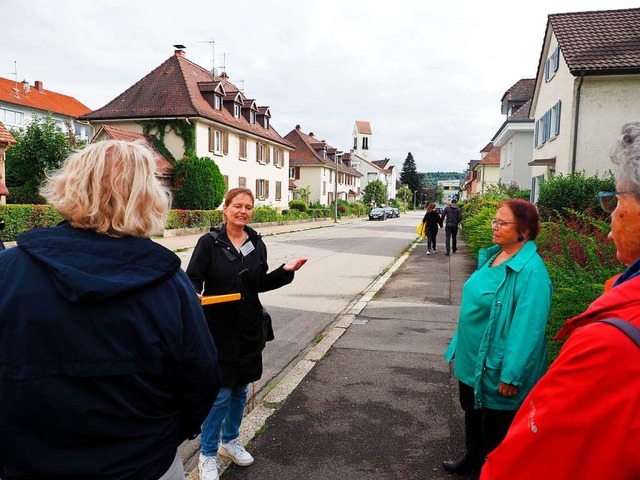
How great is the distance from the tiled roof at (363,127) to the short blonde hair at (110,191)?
4434 inches

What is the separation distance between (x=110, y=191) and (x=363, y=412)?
334cm

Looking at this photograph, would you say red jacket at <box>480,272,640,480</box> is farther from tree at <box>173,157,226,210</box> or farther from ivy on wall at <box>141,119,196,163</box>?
ivy on wall at <box>141,119,196,163</box>

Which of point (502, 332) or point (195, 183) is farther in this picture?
point (195, 183)

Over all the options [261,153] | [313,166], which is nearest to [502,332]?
[261,153]

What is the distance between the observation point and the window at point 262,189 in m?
41.3

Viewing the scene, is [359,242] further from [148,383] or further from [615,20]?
[148,383]

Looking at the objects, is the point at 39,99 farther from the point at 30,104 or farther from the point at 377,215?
the point at 377,215

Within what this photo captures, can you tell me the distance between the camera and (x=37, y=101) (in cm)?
6047

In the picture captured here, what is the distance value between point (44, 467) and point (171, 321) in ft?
1.87

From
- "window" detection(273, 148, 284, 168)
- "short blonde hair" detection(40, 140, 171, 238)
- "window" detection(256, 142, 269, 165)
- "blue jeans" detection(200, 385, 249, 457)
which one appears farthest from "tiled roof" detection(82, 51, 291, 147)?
"short blonde hair" detection(40, 140, 171, 238)

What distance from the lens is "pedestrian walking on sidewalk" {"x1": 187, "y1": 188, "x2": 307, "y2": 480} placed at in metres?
3.29

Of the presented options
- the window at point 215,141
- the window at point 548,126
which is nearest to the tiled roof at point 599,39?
the window at point 548,126

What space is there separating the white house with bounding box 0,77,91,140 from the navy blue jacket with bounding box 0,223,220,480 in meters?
50.0

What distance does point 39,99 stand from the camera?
6175 centimetres
